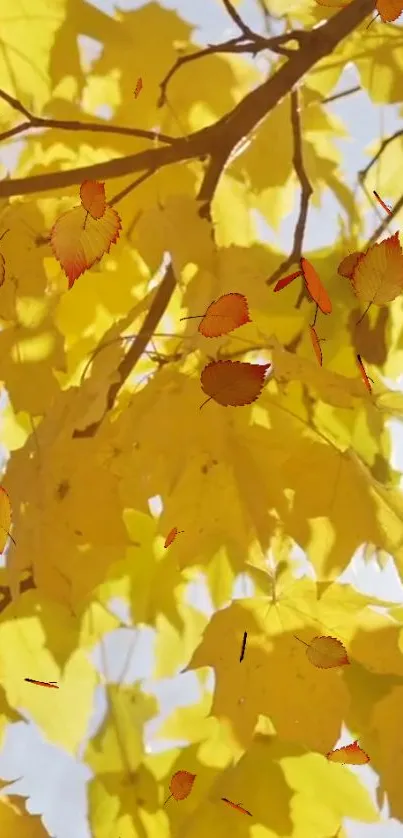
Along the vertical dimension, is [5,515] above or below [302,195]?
below

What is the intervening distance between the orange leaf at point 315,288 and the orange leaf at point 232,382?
0.08 meters

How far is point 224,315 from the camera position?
0.48m

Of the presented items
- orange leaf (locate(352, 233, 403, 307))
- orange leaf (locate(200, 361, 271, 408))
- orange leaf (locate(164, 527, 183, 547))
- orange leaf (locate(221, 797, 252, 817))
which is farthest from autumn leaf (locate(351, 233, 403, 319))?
orange leaf (locate(221, 797, 252, 817))

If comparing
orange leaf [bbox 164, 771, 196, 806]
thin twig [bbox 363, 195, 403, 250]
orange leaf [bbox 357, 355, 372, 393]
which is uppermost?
thin twig [bbox 363, 195, 403, 250]

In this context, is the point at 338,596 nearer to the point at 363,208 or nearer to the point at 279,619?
the point at 279,619

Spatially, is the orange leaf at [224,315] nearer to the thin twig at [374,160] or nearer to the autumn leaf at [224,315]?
the autumn leaf at [224,315]

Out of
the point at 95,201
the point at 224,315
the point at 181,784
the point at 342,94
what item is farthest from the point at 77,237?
the point at 181,784

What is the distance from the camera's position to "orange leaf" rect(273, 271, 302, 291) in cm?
55

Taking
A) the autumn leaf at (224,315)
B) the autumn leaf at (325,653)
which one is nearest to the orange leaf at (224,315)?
the autumn leaf at (224,315)

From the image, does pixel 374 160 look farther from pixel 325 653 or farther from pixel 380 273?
pixel 325 653

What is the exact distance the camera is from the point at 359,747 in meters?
0.50

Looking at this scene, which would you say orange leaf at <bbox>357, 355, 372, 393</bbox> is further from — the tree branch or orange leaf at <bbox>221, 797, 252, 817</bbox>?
orange leaf at <bbox>221, 797, 252, 817</bbox>

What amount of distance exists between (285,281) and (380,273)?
0.23 ft

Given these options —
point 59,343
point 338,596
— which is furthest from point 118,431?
point 338,596
